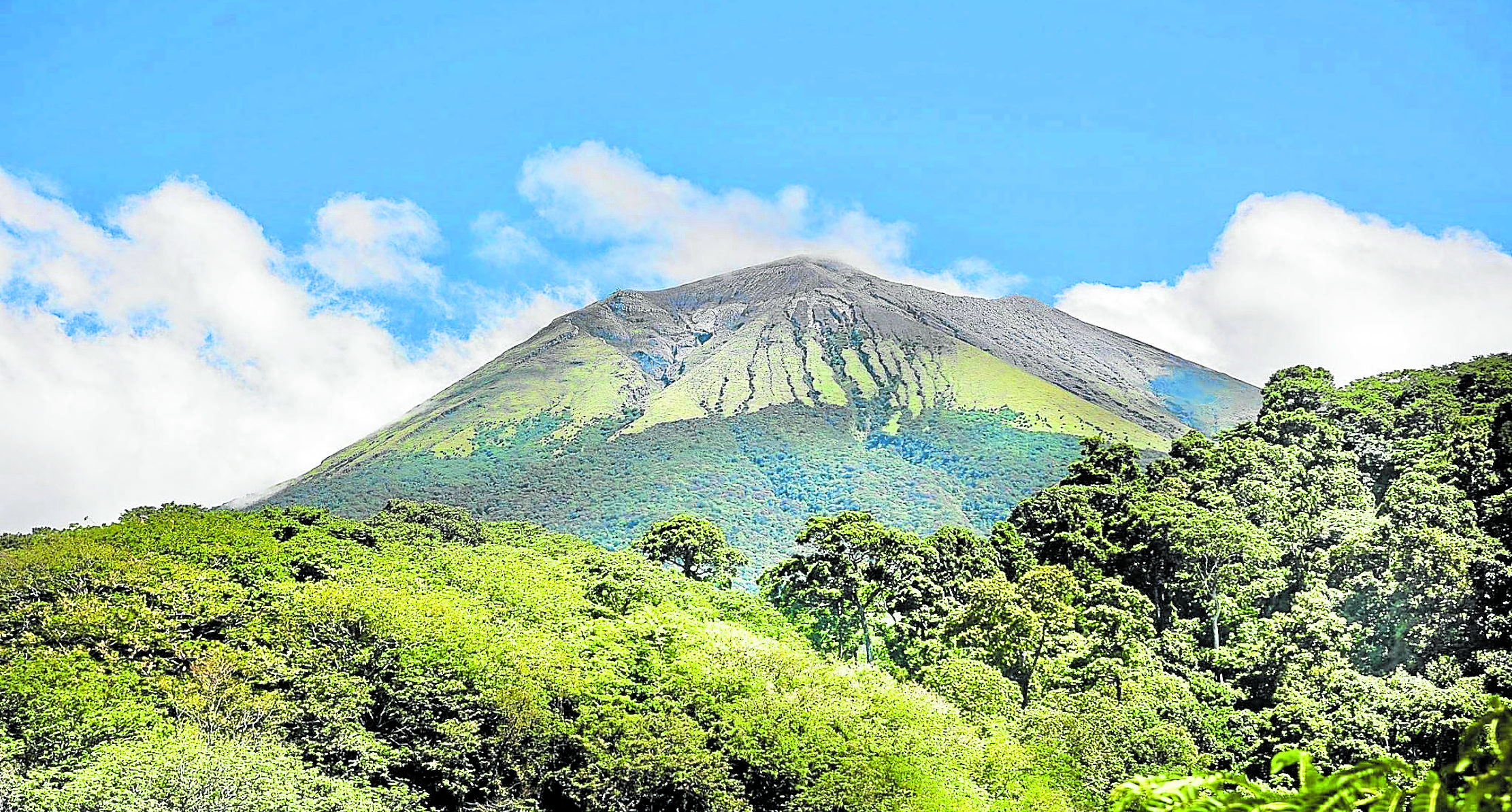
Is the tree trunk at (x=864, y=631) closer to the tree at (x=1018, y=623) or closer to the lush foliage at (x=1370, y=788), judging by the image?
the tree at (x=1018, y=623)

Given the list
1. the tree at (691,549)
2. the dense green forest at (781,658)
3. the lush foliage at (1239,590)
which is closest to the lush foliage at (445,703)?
the dense green forest at (781,658)

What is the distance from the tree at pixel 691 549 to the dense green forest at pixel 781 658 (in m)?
5.50

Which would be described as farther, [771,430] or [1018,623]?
[771,430]

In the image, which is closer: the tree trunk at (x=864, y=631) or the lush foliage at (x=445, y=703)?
the lush foliage at (x=445, y=703)

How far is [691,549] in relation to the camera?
56844 millimetres

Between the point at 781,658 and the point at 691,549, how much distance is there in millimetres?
22061

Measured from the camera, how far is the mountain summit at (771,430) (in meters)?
124

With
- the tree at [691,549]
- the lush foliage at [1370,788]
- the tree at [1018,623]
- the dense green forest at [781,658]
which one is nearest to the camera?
the lush foliage at [1370,788]

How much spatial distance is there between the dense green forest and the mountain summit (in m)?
65.7

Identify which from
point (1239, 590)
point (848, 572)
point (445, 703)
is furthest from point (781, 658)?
point (1239, 590)

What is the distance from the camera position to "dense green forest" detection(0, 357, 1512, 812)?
29328 mm

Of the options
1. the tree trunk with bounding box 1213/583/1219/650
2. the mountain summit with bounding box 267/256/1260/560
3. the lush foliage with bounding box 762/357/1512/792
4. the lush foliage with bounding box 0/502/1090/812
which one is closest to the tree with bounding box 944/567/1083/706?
the lush foliage with bounding box 762/357/1512/792

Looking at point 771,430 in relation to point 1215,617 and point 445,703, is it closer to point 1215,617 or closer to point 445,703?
point 1215,617

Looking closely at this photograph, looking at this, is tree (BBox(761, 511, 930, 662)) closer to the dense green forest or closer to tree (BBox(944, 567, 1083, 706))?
the dense green forest
